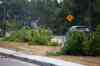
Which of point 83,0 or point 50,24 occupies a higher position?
point 83,0

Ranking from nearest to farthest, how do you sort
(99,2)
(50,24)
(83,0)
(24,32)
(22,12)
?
(99,2) < (83,0) < (24,32) < (50,24) < (22,12)

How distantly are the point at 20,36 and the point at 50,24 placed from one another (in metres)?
20.9

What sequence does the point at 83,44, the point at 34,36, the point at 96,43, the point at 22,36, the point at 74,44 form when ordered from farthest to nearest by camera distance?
the point at 22,36 < the point at 34,36 < the point at 74,44 < the point at 83,44 < the point at 96,43

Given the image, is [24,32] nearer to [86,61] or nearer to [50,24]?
[86,61]

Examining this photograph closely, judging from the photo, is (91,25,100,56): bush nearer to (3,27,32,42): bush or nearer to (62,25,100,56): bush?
(62,25,100,56): bush

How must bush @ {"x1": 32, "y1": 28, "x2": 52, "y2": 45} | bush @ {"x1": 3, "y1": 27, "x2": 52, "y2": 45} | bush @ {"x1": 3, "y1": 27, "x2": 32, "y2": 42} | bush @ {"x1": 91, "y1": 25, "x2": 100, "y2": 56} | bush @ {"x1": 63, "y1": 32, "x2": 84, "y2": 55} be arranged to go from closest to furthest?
bush @ {"x1": 91, "y1": 25, "x2": 100, "y2": 56} → bush @ {"x1": 63, "y1": 32, "x2": 84, "y2": 55} → bush @ {"x1": 32, "y1": 28, "x2": 52, "y2": 45} → bush @ {"x1": 3, "y1": 27, "x2": 52, "y2": 45} → bush @ {"x1": 3, "y1": 27, "x2": 32, "y2": 42}

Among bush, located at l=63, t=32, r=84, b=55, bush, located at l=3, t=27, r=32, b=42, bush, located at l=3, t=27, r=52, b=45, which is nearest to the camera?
bush, located at l=63, t=32, r=84, b=55

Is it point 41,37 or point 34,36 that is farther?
point 34,36

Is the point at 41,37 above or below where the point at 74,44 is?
below

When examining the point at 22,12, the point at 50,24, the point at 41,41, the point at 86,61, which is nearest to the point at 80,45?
the point at 86,61

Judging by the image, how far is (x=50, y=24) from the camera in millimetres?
51125

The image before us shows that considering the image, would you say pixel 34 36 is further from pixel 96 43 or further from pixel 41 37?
pixel 96 43

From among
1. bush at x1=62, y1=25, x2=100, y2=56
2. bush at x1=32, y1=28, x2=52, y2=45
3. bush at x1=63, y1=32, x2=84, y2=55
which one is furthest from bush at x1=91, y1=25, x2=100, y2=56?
bush at x1=32, y1=28, x2=52, y2=45

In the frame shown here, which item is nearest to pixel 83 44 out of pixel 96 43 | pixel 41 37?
pixel 96 43
